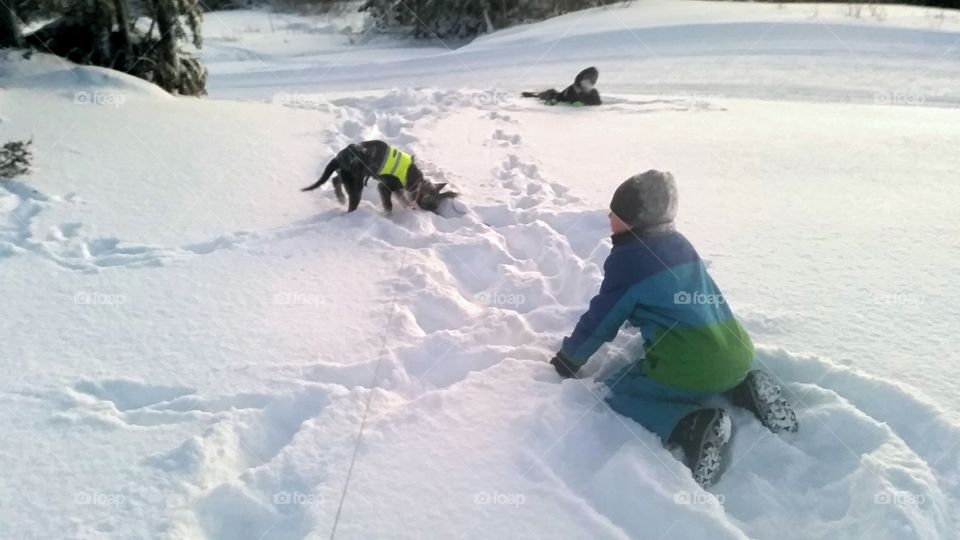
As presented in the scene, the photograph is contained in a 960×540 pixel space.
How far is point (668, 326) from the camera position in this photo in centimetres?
268

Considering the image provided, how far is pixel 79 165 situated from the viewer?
5.48 metres

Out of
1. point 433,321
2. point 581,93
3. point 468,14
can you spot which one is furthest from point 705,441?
point 468,14

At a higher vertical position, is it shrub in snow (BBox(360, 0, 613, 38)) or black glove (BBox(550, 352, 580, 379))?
shrub in snow (BBox(360, 0, 613, 38))

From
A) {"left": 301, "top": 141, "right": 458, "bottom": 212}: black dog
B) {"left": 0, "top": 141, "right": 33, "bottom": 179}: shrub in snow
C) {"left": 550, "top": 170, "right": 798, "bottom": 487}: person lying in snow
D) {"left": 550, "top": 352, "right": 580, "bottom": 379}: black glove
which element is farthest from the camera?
{"left": 0, "top": 141, "right": 33, "bottom": 179}: shrub in snow

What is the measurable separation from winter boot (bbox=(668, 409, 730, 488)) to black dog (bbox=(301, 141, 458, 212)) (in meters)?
2.81

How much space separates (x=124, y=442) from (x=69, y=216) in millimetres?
2670

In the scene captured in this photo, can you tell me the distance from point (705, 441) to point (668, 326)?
1.43 ft

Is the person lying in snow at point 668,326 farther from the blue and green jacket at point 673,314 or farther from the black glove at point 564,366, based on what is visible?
the black glove at point 564,366

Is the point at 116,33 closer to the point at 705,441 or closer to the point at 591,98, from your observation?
the point at 591,98

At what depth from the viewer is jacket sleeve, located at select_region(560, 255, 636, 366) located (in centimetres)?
272

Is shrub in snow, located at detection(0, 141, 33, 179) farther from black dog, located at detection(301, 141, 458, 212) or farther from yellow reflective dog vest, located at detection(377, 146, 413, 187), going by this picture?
yellow reflective dog vest, located at detection(377, 146, 413, 187)

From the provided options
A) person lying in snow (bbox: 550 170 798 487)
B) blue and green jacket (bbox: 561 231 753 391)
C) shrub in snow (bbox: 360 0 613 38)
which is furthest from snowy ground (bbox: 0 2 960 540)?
shrub in snow (bbox: 360 0 613 38)

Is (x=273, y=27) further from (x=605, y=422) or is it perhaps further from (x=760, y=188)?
(x=605, y=422)

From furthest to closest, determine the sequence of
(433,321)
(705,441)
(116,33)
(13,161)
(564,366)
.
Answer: (116,33)
(13,161)
(433,321)
(564,366)
(705,441)
